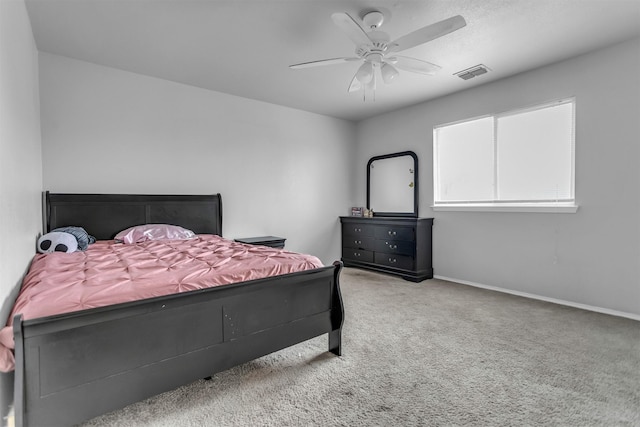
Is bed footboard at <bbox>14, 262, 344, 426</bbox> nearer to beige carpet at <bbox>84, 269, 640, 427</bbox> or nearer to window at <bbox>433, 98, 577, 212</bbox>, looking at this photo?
beige carpet at <bbox>84, 269, 640, 427</bbox>

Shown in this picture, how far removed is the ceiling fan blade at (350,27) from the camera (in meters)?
2.01

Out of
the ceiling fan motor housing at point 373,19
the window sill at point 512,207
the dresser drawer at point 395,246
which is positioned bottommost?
the dresser drawer at point 395,246

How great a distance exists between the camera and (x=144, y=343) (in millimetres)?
1500

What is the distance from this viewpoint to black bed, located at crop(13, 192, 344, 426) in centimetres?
127

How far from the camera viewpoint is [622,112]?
2967 millimetres

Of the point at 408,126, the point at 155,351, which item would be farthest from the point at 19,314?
the point at 408,126

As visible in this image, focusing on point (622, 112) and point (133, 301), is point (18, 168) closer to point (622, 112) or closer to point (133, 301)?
point (133, 301)

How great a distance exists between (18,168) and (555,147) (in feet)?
15.6

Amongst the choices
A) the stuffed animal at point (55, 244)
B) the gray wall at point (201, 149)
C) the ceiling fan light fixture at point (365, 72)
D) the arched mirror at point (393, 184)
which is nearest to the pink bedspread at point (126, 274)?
the stuffed animal at point (55, 244)

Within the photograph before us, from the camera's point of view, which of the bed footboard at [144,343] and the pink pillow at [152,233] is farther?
the pink pillow at [152,233]

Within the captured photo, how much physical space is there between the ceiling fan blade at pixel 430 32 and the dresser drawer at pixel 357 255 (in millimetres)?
3274

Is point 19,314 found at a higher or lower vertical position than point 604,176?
lower

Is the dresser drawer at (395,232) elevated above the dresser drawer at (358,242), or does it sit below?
above

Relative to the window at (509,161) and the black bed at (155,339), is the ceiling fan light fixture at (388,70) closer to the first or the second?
the black bed at (155,339)
